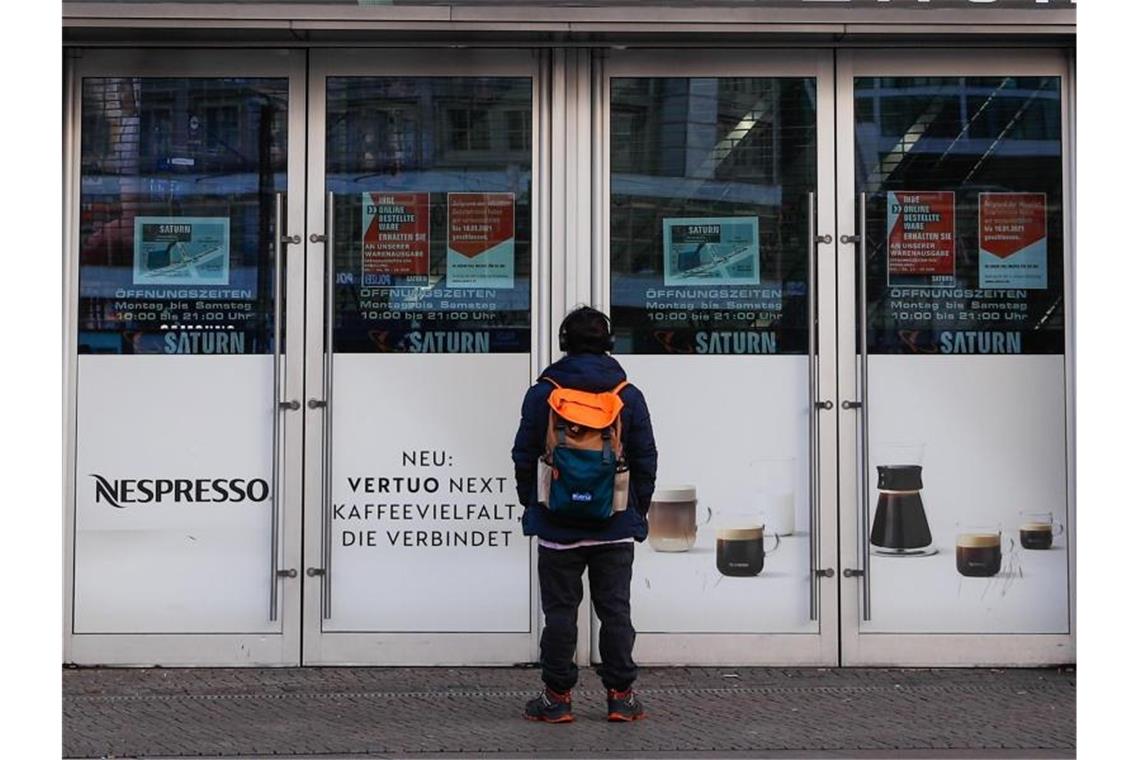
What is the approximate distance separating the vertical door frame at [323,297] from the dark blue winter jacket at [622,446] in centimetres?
124

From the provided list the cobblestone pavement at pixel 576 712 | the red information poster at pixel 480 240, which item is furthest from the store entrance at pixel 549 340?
the cobblestone pavement at pixel 576 712

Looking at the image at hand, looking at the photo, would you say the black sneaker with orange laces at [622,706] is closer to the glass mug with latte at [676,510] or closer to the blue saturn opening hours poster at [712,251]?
the glass mug with latte at [676,510]

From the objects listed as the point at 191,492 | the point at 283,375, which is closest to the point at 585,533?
the point at 283,375

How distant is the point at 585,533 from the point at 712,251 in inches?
79.7

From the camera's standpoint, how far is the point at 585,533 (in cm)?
699

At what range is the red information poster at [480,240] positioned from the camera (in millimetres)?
8367

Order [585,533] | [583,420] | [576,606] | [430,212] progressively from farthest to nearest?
[430,212] < [576,606] < [585,533] < [583,420]

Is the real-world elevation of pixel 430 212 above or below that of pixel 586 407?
above

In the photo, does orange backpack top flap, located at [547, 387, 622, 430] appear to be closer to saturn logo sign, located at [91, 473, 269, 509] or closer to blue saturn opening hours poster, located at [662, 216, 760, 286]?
blue saturn opening hours poster, located at [662, 216, 760, 286]

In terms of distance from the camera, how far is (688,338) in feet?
27.4

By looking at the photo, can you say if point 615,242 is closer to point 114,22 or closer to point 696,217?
point 696,217

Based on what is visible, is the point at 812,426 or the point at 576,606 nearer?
the point at 576,606

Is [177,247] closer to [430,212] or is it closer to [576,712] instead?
[430,212]

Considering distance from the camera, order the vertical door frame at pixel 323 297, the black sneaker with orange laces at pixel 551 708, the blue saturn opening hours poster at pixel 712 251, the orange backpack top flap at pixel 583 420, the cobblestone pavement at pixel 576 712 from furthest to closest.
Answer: the blue saturn opening hours poster at pixel 712 251 → the vertical door frame at pixel 323 297 → the black sneaker with orange laces at pixel 551 708 → the orange backpack top flap at pixel 583 420 → the cobblestone pavement at pixel 576 712
